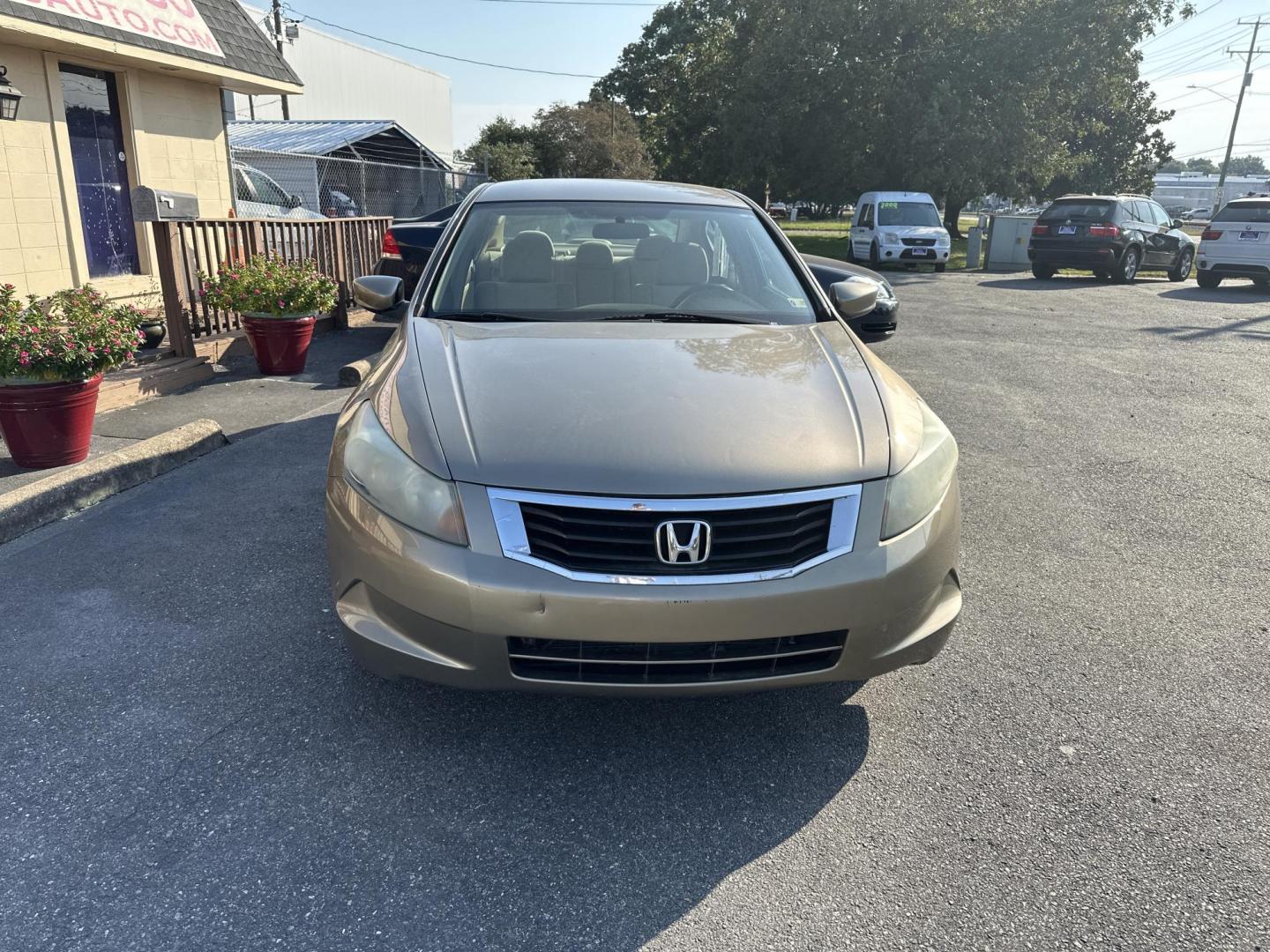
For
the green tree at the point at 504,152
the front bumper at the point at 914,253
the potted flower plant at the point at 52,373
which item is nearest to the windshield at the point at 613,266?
the potted flower plant at the point at 52,373

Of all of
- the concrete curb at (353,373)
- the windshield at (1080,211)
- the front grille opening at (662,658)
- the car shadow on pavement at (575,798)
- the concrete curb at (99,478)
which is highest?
the windshield at (1080,211)

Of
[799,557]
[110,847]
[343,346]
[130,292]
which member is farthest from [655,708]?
[130,292]

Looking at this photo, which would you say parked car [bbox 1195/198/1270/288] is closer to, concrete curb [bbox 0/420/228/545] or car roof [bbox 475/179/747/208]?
car roof [bbox 475/179/747/208]

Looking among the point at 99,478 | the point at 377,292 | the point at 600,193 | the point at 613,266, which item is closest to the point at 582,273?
the point at 613,266

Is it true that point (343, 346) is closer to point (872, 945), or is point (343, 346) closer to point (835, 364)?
point (835, 364)

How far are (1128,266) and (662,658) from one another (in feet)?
65.2

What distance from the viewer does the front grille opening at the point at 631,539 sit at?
93.7 inches

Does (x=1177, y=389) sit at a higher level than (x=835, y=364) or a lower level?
lower

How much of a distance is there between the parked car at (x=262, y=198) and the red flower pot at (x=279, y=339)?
6288 millimetres

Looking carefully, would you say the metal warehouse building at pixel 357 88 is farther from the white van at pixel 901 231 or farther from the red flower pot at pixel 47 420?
the red flower pot at pixel 47 420

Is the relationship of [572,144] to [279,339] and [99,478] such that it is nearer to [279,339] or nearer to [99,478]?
[279,339]

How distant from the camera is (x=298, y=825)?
95.2 inches

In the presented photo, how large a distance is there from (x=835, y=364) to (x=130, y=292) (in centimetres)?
928

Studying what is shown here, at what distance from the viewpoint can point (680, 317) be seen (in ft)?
11.9
